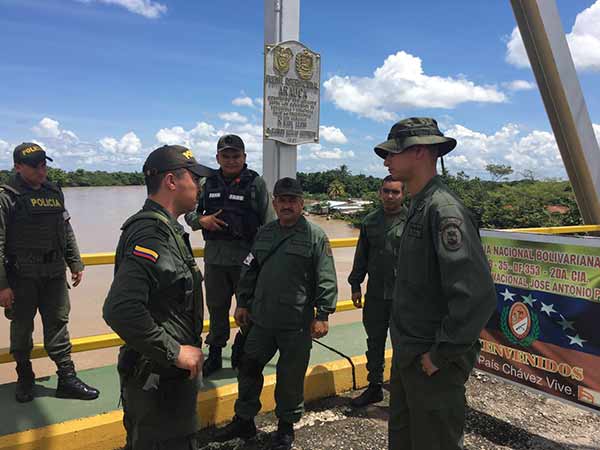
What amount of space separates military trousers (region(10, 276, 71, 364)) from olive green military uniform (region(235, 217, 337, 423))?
49.3 inches

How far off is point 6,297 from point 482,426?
3172 millimetres

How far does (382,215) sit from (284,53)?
4.59ft

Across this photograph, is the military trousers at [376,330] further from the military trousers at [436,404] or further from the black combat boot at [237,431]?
the military trousers at [436,404]

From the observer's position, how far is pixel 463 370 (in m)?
1.81

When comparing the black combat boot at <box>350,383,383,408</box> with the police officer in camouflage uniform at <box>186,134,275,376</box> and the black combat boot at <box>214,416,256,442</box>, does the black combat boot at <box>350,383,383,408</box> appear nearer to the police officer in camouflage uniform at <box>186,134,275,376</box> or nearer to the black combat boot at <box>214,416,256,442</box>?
the black combat boot at <box>214,416,256,442</box>

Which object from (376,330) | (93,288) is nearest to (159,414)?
(376,330)

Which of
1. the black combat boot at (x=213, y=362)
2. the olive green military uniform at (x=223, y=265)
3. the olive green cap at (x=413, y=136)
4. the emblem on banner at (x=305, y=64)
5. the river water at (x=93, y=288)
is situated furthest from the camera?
the river water at (x=93, y=288)

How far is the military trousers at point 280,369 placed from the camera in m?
2.69

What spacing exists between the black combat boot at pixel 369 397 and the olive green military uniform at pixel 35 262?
199cm

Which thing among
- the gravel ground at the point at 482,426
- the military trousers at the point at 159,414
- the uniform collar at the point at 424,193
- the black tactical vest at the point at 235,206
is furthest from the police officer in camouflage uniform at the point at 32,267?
the uniform collar at the point at 424,193

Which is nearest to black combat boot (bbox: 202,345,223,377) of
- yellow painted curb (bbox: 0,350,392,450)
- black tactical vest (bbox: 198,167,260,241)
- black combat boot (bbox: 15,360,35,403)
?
yellow painted curb (bbox: 0,350,392,450)

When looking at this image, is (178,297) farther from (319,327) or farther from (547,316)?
(547,316)

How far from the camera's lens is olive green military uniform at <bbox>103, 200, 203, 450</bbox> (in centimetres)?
160

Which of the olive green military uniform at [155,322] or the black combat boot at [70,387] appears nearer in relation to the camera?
the olive green military uniform at [155,322]
